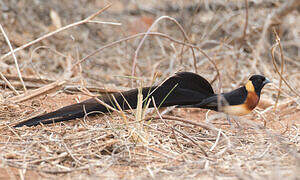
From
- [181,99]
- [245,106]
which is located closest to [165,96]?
[181,99]

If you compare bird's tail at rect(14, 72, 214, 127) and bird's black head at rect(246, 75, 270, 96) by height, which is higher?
bird's black head at rect(246, 75, 270, 96)

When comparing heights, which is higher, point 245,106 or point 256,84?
point 256,84

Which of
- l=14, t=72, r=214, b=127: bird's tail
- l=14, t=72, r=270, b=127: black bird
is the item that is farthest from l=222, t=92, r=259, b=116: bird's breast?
l=14, t=72, r=214, b=127: bird's tail

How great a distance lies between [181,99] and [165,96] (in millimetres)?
91

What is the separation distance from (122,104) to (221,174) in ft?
2.44

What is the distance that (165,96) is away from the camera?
196 cm

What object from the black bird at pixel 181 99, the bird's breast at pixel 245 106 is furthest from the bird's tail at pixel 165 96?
the bird's breast at pixel 245 106

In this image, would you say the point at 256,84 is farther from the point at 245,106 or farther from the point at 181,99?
the point at 181,99

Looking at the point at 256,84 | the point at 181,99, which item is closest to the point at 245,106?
the point at 256,84

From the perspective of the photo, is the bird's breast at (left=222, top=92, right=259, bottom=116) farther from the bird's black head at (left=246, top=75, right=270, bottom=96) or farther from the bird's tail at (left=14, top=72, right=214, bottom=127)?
the bird's tail at (left=14, top=72, right=214, bottom=127)

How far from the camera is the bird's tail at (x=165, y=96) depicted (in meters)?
1.93

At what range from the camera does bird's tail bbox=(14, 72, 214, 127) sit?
6.33 feet

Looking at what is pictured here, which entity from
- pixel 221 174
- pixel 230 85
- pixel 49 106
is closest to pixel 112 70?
pixel 230 85

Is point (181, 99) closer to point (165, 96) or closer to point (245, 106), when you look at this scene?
point (165, 96)
